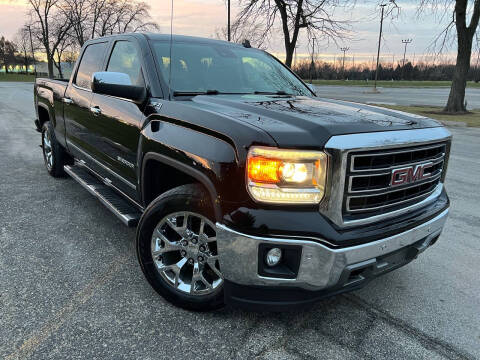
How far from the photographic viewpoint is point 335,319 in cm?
262

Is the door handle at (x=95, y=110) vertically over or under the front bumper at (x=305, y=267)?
over

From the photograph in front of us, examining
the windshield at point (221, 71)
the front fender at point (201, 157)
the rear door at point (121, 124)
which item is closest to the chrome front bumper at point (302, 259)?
the front fender at point (201, 157)

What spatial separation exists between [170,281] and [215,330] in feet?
1.52

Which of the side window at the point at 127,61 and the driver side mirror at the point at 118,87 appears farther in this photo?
the side window at the point at 127,61

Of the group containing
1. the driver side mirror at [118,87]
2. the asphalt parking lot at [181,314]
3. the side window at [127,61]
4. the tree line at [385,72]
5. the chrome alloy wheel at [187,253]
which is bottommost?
the asphalt parking lot at [181,314]

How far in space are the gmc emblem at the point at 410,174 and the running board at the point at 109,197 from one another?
6.31 feet

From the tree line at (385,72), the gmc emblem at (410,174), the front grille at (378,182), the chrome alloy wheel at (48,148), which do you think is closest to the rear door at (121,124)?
the front grille at (378,182)

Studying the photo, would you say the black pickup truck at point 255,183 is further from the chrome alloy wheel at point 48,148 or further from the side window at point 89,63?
the chrome alloy wheel at point 48,148

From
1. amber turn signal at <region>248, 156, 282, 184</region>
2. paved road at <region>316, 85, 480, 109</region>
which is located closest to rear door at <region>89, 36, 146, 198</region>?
amber turn signal at <region>248, 156, 282, 184</region>

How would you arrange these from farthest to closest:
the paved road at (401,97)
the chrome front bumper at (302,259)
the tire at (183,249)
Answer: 1. the paved road at (401,97)
2. the tire at (183,249)
3. the chrome front bumper at (302,259)

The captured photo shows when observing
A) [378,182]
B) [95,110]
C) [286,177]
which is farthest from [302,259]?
[95,110]

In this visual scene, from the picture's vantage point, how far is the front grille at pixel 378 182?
216cm

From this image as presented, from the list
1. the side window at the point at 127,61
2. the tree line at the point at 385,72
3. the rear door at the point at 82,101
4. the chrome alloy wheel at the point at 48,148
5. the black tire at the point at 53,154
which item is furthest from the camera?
the tree line at the point at 385,72

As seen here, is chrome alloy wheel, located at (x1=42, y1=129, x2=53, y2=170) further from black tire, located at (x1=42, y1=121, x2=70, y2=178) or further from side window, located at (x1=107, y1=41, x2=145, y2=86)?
side window, located at (x1=107, y1=41, x2=145, y2=86)
